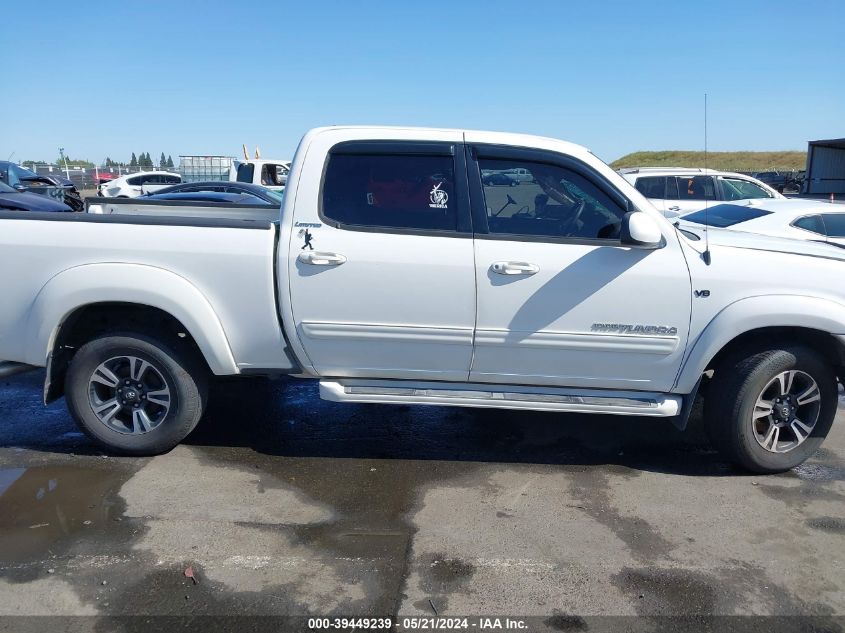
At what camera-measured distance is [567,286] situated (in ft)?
13.1

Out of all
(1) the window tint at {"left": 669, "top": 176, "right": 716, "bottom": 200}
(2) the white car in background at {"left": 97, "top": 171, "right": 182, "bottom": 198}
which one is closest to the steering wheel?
(1) the window tint at {"left": 669, "top": 176, "right": 716, "bottom": 200}

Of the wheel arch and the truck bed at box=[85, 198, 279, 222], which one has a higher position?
the truck bed at box=[85, 198, 279, 222]

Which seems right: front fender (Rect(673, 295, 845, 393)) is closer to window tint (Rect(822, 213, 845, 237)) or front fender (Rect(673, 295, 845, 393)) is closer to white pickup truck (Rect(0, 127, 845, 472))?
white pickup truck (Rect(0, 127, 845, 472))

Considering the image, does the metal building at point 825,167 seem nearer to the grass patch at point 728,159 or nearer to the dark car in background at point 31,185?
the dark car in background at point 31,185

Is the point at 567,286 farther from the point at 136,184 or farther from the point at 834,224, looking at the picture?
the point at 136,184

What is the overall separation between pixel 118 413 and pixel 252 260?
4.62ft

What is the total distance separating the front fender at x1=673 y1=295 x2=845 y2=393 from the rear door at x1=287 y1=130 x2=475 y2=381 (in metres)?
1.45

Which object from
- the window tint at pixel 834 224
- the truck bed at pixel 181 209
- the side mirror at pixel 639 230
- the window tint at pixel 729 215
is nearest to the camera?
the side mirror at pixel 639 230

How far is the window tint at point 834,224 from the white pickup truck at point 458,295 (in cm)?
581

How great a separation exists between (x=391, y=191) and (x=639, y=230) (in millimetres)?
1457

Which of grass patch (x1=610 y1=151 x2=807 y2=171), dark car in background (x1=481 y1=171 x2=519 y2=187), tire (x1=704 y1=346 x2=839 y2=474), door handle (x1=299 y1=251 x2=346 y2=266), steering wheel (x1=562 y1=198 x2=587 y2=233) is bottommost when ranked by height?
tire (x1=704 y1=346 x2=839 y2=474)

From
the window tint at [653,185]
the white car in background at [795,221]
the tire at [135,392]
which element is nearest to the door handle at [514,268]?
the tire at [135,392]

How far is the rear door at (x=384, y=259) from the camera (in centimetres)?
400

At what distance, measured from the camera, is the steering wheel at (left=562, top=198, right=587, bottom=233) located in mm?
4125
